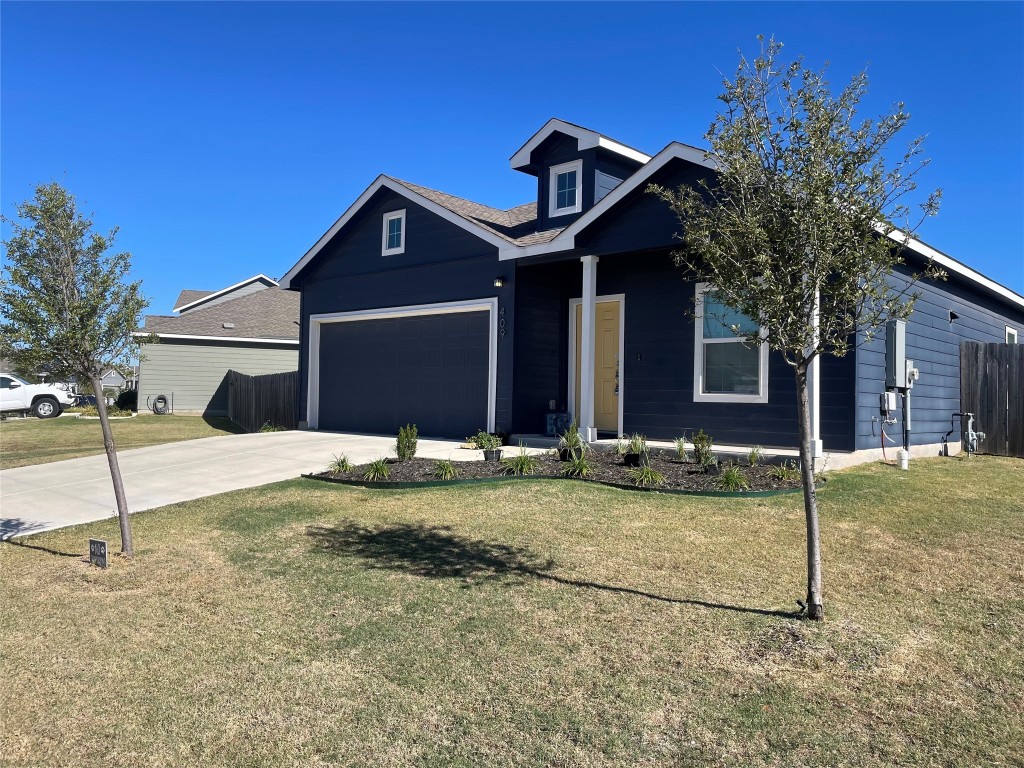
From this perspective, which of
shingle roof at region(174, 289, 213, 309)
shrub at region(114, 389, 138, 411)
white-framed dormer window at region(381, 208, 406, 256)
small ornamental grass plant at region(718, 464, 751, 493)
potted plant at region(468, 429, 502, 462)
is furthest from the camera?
shingle roof at region(174, 289, 213, 309)

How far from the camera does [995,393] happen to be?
41.5 ft

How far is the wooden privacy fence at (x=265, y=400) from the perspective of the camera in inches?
720

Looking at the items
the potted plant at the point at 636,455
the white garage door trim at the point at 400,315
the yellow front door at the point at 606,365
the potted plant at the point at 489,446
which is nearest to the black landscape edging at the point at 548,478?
the potted plant at the point at 636,455

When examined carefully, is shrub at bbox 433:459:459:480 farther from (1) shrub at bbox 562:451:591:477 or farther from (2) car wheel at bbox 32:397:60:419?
(2) car wheel at bbox 32:397:60:419

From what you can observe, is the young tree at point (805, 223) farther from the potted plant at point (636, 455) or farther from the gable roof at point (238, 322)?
the gable roof at point (238, 322)

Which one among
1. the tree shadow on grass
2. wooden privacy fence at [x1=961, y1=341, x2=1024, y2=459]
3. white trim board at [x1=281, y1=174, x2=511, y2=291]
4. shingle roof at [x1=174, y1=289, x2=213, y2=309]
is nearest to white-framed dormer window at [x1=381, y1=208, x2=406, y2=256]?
white trim board at [x1=281, y1=174, x2=511, y2=291]

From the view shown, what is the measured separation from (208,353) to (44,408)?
18.1 ft

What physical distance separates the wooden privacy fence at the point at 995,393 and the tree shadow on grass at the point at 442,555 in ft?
33.8

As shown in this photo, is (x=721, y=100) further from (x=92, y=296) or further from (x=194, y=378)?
(x=194, y=378)

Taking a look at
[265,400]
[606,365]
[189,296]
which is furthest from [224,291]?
[606,365]

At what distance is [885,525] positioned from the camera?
666 cm

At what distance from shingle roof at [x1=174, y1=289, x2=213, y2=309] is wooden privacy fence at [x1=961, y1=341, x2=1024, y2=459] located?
33.9 m

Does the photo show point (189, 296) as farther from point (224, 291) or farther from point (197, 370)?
point (197, 370)

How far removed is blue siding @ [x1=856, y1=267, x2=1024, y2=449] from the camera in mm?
9930
